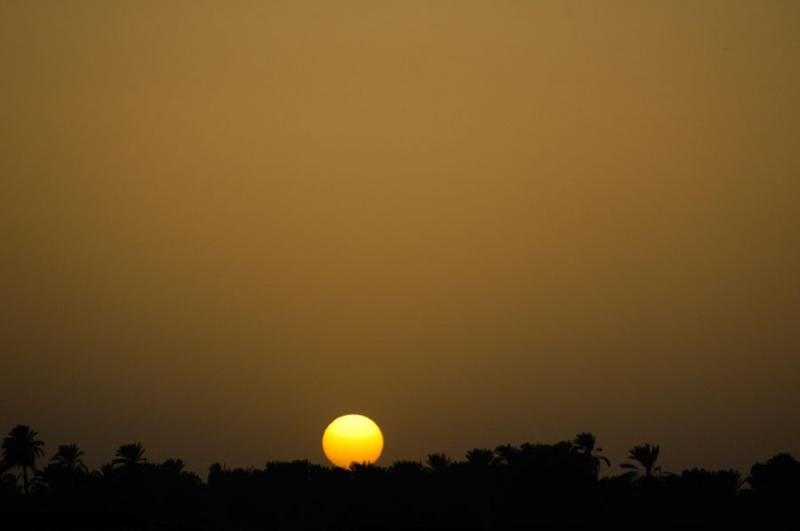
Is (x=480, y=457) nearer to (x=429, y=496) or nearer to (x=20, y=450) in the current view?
(x=429, y=496)

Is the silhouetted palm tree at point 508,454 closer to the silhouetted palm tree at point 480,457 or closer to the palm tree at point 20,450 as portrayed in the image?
the silhouetted palm tree at point 480,457

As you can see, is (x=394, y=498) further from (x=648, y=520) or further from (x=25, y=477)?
(x=25, y=477)

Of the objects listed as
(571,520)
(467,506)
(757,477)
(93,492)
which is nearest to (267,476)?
(93,492)

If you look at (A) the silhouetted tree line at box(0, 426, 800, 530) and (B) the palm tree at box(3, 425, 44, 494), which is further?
(B) the palm tree at box(3, 425, 44, 494)

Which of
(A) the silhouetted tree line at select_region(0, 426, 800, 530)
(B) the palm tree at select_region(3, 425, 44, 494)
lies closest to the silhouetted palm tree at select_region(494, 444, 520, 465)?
(A) the silhouetted tree line at select_region(0, 426, 800, 530)

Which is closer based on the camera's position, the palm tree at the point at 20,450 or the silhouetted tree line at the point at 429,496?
the silhouetted tree line at the point at 429,496

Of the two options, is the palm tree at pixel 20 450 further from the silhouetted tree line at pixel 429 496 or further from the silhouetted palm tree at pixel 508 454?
the silhouetted palm tree at pixel 508 454

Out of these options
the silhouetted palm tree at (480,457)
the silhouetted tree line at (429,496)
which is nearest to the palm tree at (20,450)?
the silhouetted tree line at (429,496)

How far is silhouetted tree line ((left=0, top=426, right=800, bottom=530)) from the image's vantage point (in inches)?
3270

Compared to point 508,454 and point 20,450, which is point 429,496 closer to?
point 508,454

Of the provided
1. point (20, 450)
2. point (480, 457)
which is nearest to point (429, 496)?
point (480, 457)

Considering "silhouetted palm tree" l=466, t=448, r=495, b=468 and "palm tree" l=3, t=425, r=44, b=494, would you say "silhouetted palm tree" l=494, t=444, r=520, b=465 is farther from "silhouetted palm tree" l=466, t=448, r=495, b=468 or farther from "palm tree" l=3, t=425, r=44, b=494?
"palm tree" l=3, t=425, r=44, b=494

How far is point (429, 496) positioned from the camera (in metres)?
96.8

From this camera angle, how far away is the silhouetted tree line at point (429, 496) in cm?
8306
